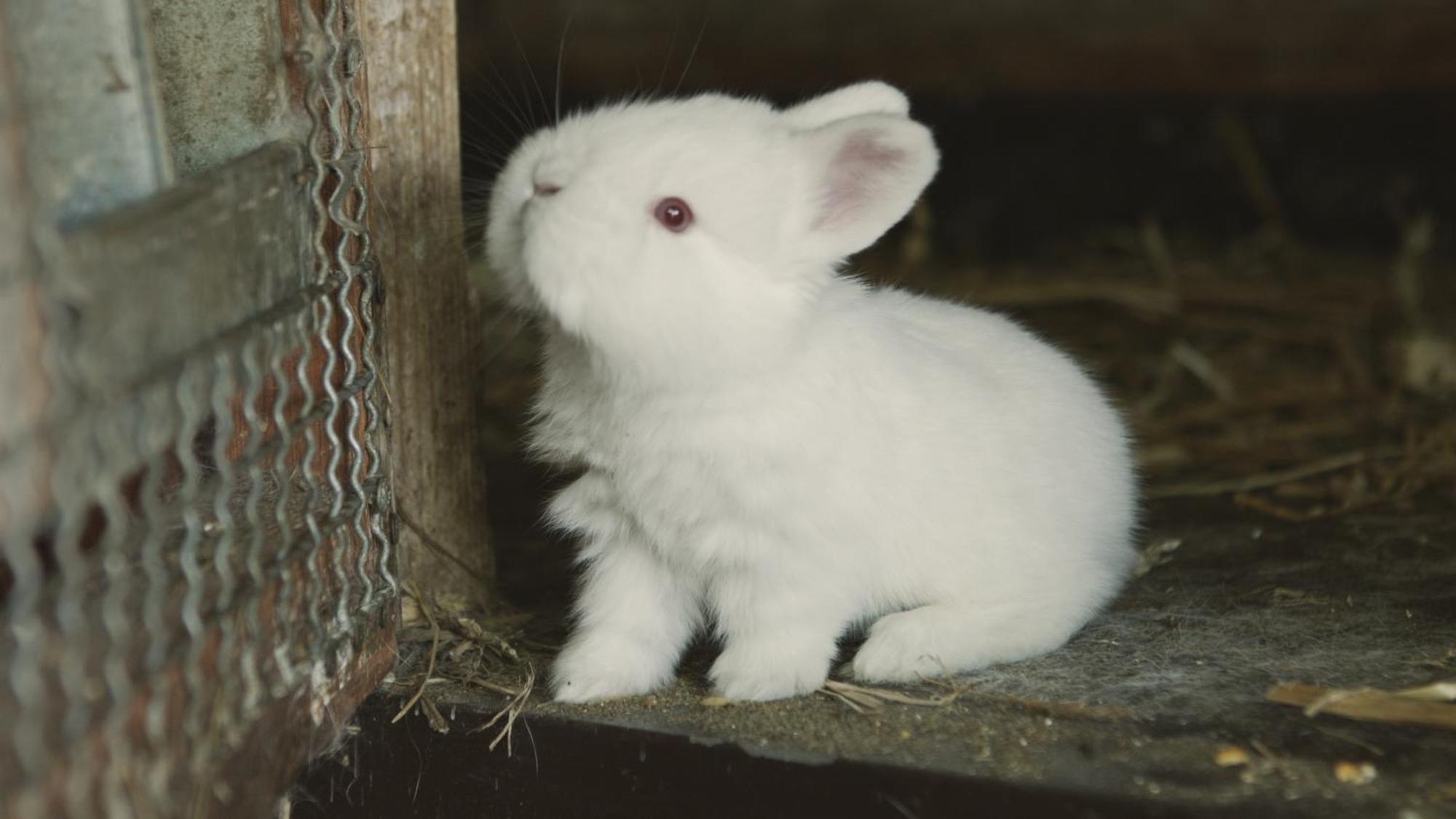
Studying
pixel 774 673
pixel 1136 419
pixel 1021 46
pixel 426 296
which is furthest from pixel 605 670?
pixel 1021 46

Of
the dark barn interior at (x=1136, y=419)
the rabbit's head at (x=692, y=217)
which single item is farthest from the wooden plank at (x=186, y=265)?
the dark barn interior at (x=1136, y=419)

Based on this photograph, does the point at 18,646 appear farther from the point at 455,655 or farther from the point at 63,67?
the point at 455,655

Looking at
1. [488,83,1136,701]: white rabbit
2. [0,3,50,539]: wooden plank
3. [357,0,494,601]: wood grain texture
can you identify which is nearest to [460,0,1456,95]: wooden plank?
[357,0,494,601]: wood grain texture

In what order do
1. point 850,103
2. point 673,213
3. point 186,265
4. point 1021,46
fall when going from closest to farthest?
point 186,265 → point 673,213 → point 850,103 → point 1021,46

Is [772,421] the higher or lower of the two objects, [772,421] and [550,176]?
the lower

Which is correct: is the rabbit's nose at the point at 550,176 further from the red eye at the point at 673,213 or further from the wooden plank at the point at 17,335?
the wooden plank at the point at 17,335

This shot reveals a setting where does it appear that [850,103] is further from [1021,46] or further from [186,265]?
[1021,46]

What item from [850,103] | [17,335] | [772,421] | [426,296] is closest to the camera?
[17,335]
